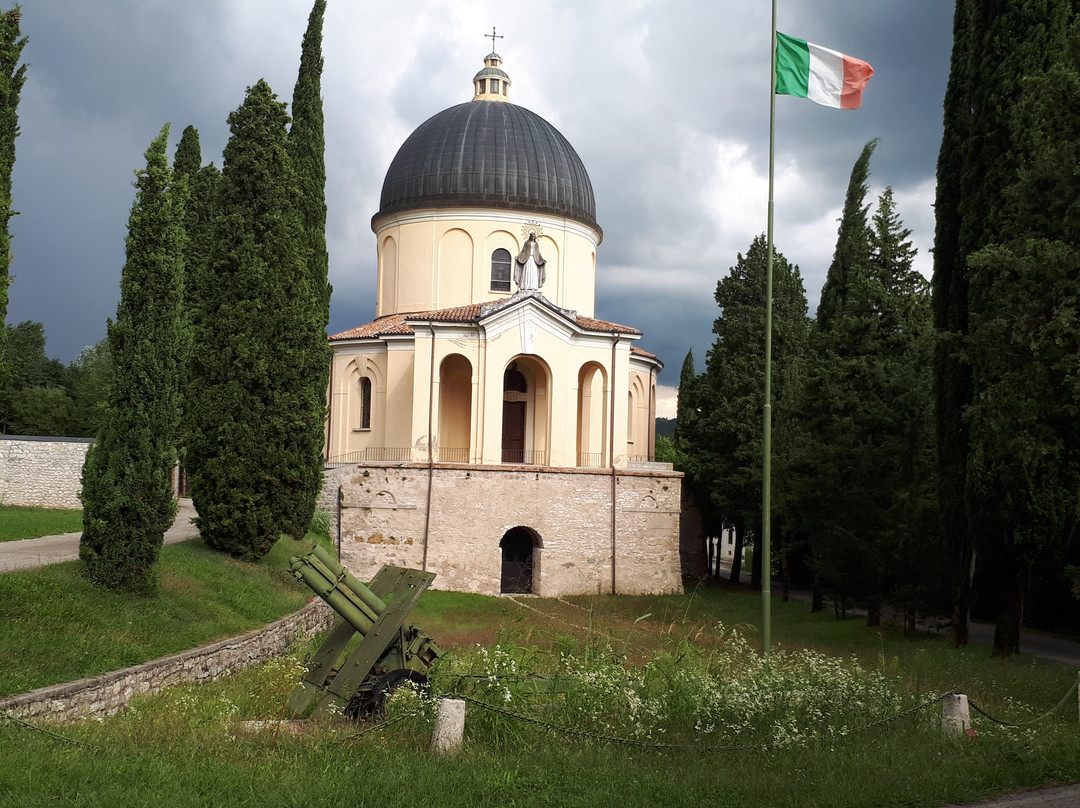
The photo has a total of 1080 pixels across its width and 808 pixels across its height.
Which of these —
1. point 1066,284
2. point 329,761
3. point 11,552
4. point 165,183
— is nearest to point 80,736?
point 329,761

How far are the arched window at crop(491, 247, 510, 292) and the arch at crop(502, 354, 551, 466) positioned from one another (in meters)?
2.95

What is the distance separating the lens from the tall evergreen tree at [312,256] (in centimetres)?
1988

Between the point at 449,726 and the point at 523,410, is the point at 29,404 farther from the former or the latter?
the point at 449,726

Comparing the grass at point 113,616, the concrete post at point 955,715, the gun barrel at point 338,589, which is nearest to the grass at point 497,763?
the concrete post at point 955,715

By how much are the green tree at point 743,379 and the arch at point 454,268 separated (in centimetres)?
929

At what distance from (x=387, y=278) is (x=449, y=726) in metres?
29.5

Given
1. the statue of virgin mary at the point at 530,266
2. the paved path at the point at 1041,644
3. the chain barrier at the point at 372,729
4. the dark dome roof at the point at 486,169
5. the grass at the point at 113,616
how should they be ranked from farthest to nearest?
the dark dome roof at the point at 486,169
the statue of virgin mary at the point at 530,266
the paved path at the point at 1041,644
the grass at the point at 113,616
the chain barrier at the point at 372,729

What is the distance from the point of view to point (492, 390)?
29141 millimetres

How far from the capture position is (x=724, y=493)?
110 feet

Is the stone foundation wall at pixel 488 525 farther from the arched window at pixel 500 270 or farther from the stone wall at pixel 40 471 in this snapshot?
the arched window at pixel 500 270

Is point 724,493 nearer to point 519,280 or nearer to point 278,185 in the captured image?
point 519,280

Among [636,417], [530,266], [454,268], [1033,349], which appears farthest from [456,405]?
[1033,349]

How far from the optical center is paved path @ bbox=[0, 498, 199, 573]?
47.8 ft

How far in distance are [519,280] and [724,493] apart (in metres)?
10.8
